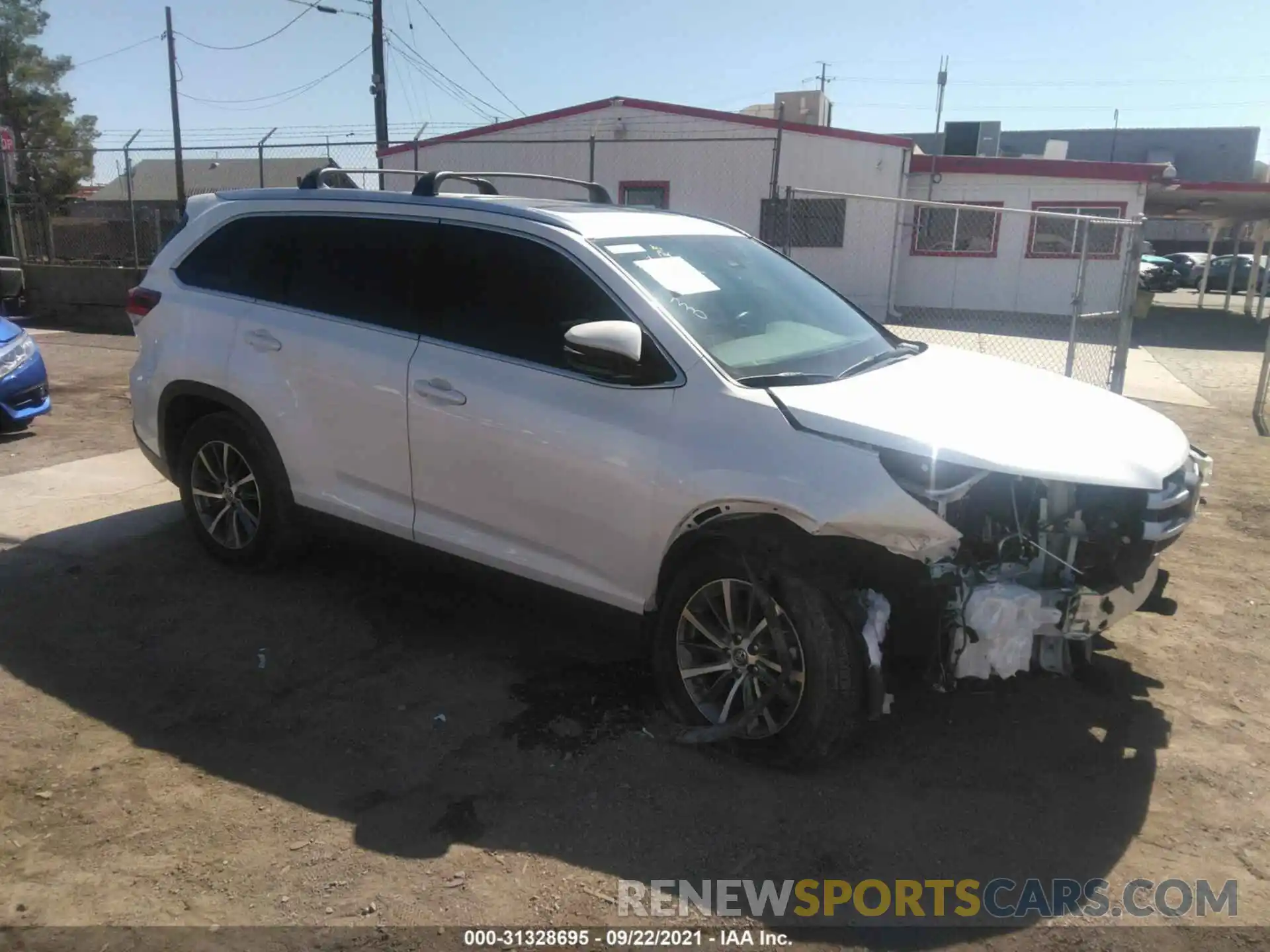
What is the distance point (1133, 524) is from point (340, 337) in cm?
337

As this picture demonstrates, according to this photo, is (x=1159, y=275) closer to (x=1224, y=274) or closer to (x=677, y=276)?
(x=1224, y=274)

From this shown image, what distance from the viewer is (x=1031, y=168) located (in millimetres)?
21484

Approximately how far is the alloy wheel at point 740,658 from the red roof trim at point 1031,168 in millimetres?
20168

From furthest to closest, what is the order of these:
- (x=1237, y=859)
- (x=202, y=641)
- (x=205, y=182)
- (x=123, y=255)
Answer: (x=205, y=182) < (x=123, y=255) < (x=202, y=641) < (x=1237, y=859)

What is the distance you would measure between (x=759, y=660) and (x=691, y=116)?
19.1 meters

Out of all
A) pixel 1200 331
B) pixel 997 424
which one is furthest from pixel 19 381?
pixel 1200 331

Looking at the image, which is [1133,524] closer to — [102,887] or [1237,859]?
[1237,859]

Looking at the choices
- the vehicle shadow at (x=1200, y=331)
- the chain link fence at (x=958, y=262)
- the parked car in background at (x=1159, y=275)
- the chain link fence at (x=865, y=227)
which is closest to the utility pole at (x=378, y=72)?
the chain link fence at (x=865, y=227)

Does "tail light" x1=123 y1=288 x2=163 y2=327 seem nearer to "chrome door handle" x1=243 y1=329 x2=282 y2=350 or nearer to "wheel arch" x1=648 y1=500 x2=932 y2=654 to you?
"chrome door handle" x1=243 y1=329 x2=282 y2=350

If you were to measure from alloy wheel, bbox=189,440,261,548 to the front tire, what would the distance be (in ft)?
8.05

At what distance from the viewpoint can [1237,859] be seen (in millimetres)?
3174

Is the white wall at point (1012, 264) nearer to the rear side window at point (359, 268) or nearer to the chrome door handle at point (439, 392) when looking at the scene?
the rear side window at point (359, 268)

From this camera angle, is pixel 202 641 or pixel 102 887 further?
pixel 202 641

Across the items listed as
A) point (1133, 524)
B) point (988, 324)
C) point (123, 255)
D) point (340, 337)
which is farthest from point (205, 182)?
point (1133, 524)
